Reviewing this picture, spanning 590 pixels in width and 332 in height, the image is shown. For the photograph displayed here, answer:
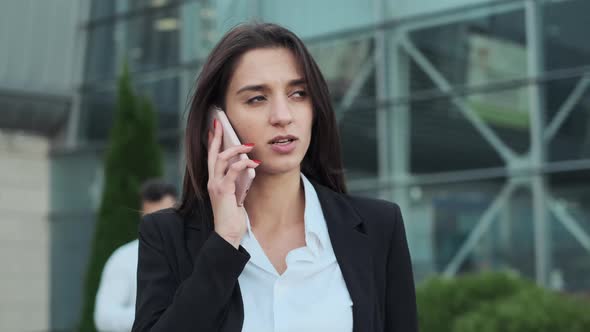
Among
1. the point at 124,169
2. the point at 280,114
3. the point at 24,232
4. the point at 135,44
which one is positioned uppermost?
the point at 135,44

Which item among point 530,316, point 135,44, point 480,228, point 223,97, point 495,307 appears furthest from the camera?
point 135,44

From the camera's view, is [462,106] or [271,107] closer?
[271,107]

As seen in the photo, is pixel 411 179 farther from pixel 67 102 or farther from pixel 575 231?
pixel 67 102

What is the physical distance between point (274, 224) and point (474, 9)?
955cm

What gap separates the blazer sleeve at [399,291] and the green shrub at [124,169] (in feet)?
33.1

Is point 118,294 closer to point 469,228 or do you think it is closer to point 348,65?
point 469,228

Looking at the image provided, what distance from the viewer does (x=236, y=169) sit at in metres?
2.03

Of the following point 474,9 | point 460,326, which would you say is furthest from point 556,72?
point 460,326

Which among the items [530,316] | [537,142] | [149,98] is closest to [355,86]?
[537,142]

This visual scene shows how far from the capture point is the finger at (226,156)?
6.70 feet

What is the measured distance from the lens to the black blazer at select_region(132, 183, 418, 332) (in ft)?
6.57

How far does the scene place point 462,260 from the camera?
437 inches

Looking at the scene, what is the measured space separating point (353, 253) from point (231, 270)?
298 millimetres

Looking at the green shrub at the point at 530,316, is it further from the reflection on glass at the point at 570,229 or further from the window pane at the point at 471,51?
the window pane at the point at 471,51
